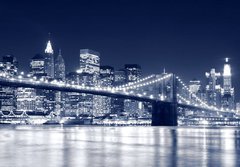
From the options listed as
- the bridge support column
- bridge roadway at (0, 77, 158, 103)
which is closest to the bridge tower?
the bridge support column

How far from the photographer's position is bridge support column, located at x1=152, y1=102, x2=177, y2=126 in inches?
3223

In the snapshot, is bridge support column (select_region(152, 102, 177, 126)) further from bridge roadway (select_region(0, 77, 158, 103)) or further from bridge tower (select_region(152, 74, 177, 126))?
bridge roadway (select_region(0, 77, 158, 103))

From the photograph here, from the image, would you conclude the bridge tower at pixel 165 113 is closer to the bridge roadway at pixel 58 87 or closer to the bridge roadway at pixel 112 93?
the bridge roadway at pixel 112 93

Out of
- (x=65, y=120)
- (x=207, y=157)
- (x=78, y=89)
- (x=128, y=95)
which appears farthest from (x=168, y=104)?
(x=207, y=157)

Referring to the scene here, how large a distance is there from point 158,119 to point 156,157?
64.6 metres

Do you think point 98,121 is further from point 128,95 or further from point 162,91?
point 128,95

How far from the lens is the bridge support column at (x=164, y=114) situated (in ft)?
269

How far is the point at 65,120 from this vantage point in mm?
130750

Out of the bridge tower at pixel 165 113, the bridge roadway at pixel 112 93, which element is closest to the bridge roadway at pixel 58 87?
the bridge roadway at pixel 112 93

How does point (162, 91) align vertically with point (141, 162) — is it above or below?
above

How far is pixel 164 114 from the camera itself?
8212 centimetres

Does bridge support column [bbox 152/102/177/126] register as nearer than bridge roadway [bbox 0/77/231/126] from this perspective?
No

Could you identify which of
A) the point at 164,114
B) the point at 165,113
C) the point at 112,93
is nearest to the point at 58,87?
the point at 112,93

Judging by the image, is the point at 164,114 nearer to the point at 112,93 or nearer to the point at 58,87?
the point at 112,93
